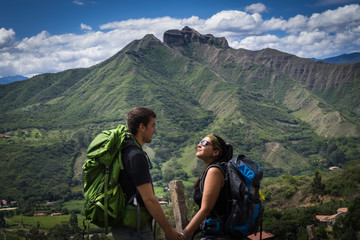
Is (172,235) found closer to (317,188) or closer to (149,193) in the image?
(149,193)

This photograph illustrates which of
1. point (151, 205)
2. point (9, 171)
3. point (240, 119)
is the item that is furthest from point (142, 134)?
point (240, 119)

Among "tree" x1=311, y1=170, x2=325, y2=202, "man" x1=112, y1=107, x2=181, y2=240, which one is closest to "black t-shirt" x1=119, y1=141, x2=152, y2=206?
"man" x1=112, y1=107, x2=181, y2=240

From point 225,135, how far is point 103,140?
12217 cm

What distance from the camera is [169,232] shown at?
305cm

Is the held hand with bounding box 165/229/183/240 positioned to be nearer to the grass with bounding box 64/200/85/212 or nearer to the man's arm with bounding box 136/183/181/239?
the man's arm with bounding box 136/183/181/239

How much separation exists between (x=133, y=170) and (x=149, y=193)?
273 millimetres

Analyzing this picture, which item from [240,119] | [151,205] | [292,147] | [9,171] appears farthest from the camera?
[240,119]

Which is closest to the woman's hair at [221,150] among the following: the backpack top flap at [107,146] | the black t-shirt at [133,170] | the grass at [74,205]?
the black t-shirt at [133,170]

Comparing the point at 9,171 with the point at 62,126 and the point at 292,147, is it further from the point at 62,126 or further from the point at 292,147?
the point at 292,147

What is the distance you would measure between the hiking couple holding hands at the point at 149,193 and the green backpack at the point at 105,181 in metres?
0.09

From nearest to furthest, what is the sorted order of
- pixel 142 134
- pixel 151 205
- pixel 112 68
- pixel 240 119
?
pixel 151 205 < pixel 142 134 < pixel 240 119 < pixel 112 68

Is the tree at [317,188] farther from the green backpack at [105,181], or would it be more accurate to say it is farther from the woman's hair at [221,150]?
the green backpack at [105,181]

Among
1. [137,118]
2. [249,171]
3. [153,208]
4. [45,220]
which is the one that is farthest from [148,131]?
[45,220]

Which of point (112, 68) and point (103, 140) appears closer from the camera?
point (103, 140)
